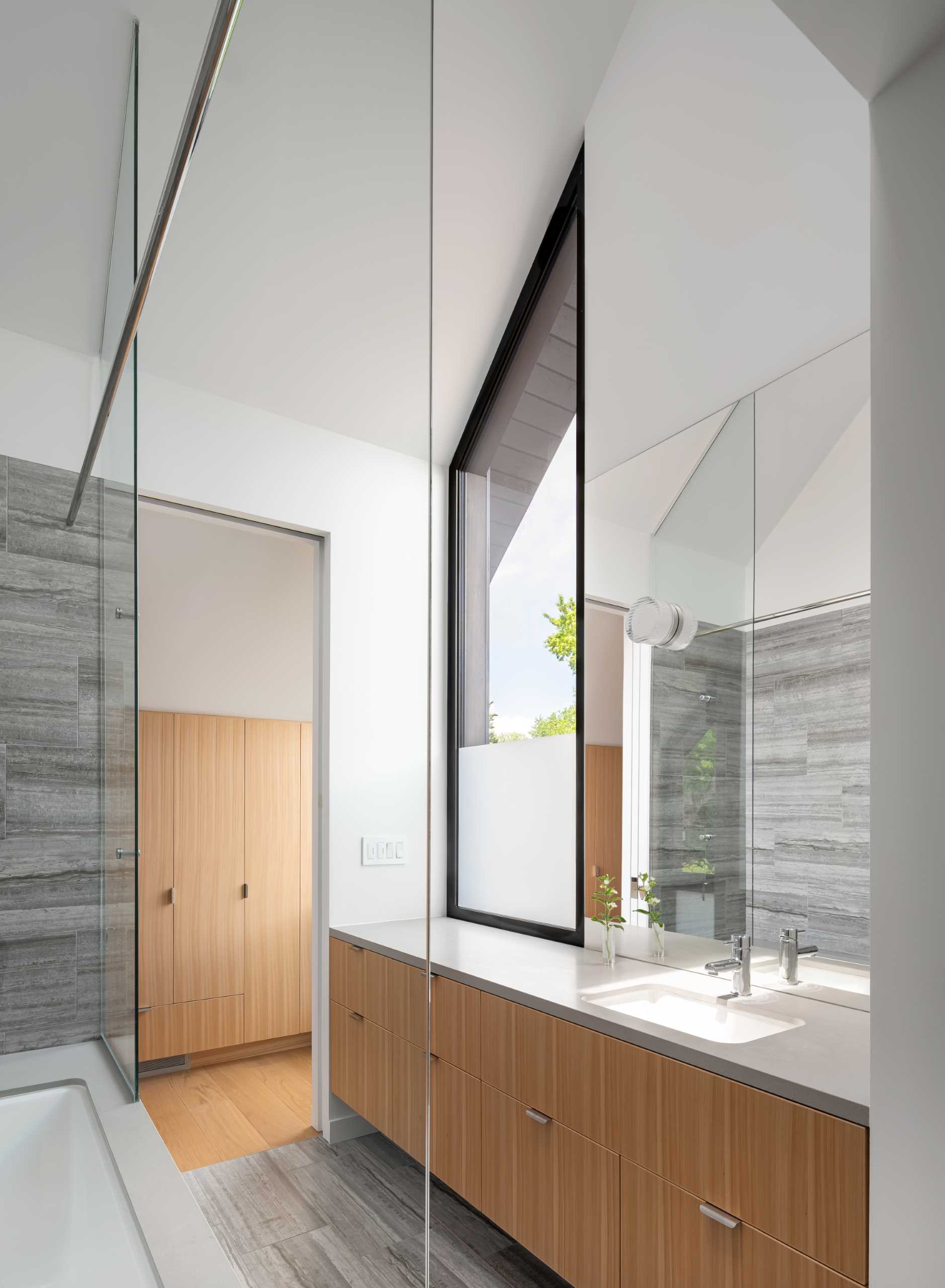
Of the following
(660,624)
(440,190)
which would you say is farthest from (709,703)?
(440,190)

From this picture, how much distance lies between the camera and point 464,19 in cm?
222

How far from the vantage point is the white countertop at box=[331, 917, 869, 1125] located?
1.21 meters

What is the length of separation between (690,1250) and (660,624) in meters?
1.40

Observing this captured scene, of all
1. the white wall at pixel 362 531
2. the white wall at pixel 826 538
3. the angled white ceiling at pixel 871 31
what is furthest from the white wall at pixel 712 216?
the white wall at pixel 362 531

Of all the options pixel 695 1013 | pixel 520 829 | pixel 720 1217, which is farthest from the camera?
pixel 520 829

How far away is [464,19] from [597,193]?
0.60 meters

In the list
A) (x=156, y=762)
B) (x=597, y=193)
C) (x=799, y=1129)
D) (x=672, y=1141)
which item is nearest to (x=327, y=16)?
Result: (x=156, y=762)

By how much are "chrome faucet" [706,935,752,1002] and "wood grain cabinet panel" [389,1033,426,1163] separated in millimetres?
1228

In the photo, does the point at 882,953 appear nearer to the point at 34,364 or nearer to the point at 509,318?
the point at 34,364

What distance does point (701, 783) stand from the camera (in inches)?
83.3

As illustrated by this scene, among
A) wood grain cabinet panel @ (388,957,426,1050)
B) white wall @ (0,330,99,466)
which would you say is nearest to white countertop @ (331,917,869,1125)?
wood grain cabinet panel @ (388,957,426,1050)

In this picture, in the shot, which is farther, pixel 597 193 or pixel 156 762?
pixel 597 193

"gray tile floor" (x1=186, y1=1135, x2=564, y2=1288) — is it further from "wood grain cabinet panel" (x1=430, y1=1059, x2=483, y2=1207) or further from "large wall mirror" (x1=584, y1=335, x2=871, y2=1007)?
"wood grain cabinet panel" (x1=430, y1=1059, x2=483, y2=1207)

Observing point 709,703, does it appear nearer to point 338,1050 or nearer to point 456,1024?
point 456,1024
